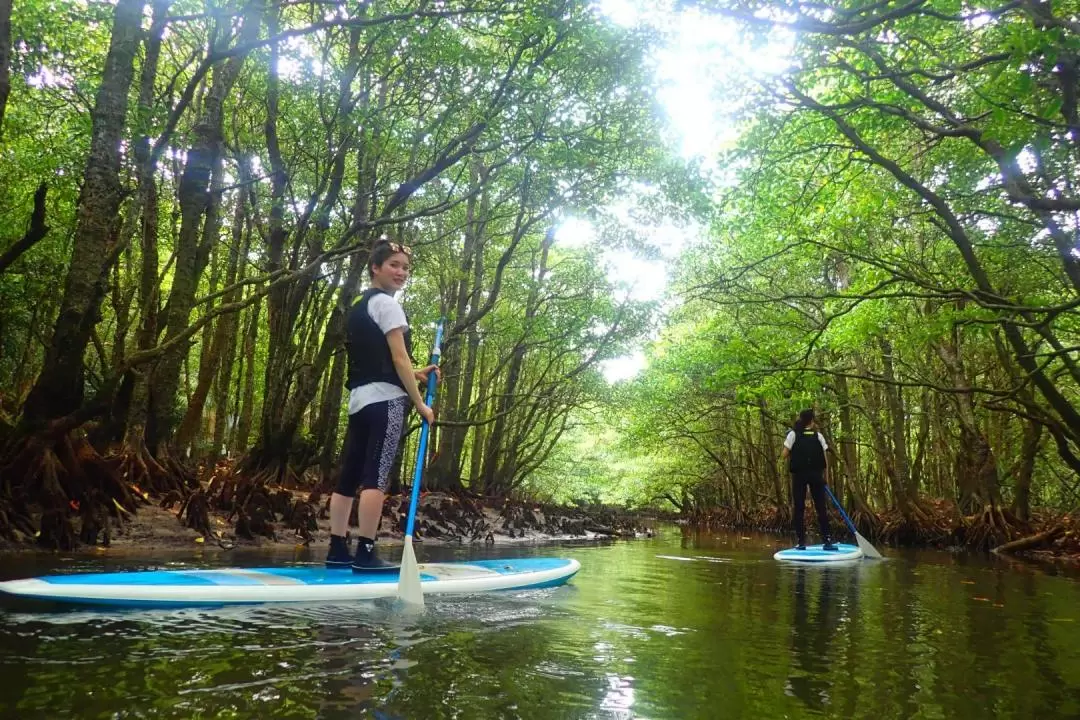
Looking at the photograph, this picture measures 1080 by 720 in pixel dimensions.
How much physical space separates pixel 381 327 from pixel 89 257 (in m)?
2.90

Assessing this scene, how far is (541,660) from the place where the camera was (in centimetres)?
225

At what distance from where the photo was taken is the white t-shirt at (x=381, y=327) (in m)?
3.98

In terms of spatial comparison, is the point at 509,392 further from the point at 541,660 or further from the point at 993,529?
the point at 541,660

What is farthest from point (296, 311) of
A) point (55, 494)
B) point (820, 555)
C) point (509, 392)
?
point (509, 392)

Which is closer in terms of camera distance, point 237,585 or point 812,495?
point 237,585

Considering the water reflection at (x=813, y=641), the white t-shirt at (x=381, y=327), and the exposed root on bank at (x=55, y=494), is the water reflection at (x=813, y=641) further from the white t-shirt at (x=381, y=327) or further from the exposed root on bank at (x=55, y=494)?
the exposed root on bank at (x=55, y=494)

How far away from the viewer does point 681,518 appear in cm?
3294

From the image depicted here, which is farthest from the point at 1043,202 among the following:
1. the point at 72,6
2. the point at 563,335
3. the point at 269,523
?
the point at 563,335

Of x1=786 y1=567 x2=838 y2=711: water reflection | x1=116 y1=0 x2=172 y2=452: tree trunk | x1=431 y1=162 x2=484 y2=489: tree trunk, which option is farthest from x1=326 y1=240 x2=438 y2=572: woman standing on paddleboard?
x1=431 y1=162 x2=484 y2=489: tree trunk

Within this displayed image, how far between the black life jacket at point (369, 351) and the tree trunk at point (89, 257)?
97.9 inches

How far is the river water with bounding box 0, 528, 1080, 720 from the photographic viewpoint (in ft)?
5.63

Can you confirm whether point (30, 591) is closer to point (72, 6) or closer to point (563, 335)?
point (72, 6)

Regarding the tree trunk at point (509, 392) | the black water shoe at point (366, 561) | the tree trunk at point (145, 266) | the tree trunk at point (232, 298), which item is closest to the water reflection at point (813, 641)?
the black water shoe at point (366, 561)

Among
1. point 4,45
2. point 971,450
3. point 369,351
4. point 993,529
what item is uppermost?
point 4,45
